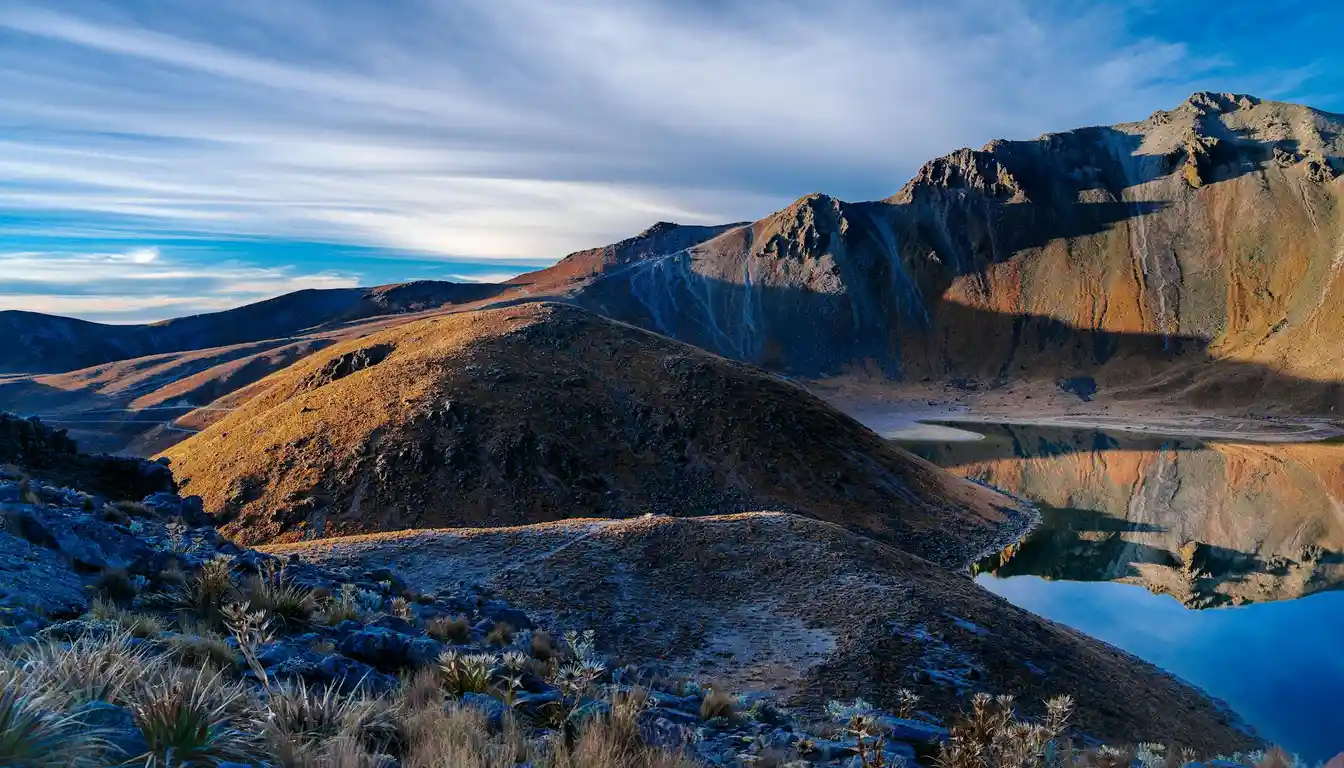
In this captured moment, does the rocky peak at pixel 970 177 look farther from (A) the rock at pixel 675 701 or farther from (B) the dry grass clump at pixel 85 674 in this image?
(B) the dry grass clump at pixel 85 674

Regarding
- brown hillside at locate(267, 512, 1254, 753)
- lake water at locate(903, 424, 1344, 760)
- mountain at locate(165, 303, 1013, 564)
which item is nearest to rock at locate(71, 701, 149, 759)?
brown hillside at locate(267, 512, 1254, 753)

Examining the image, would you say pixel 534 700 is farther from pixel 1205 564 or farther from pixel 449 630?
→ pixel 1205 564

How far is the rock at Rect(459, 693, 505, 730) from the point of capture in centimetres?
557

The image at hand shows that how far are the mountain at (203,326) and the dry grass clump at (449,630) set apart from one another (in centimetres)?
15114

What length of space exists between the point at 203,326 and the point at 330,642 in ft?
568

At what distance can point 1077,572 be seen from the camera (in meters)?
36.4

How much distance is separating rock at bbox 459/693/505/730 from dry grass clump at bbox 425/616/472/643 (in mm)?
3807

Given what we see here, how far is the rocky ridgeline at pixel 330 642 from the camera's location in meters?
5.87

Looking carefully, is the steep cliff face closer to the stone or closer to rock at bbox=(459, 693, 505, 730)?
rock at bbox=(459, 693, 505, 730)

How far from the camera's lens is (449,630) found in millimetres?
9977

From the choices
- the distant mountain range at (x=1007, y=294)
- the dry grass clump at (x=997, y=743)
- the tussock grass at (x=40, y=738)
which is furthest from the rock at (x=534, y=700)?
the distant mountain range at (x=1007, y=294)

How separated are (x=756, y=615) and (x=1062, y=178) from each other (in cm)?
14573

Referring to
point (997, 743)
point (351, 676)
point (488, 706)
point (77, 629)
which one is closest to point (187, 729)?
point (488, 706)

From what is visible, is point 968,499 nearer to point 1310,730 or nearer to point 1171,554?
point 1171,554
